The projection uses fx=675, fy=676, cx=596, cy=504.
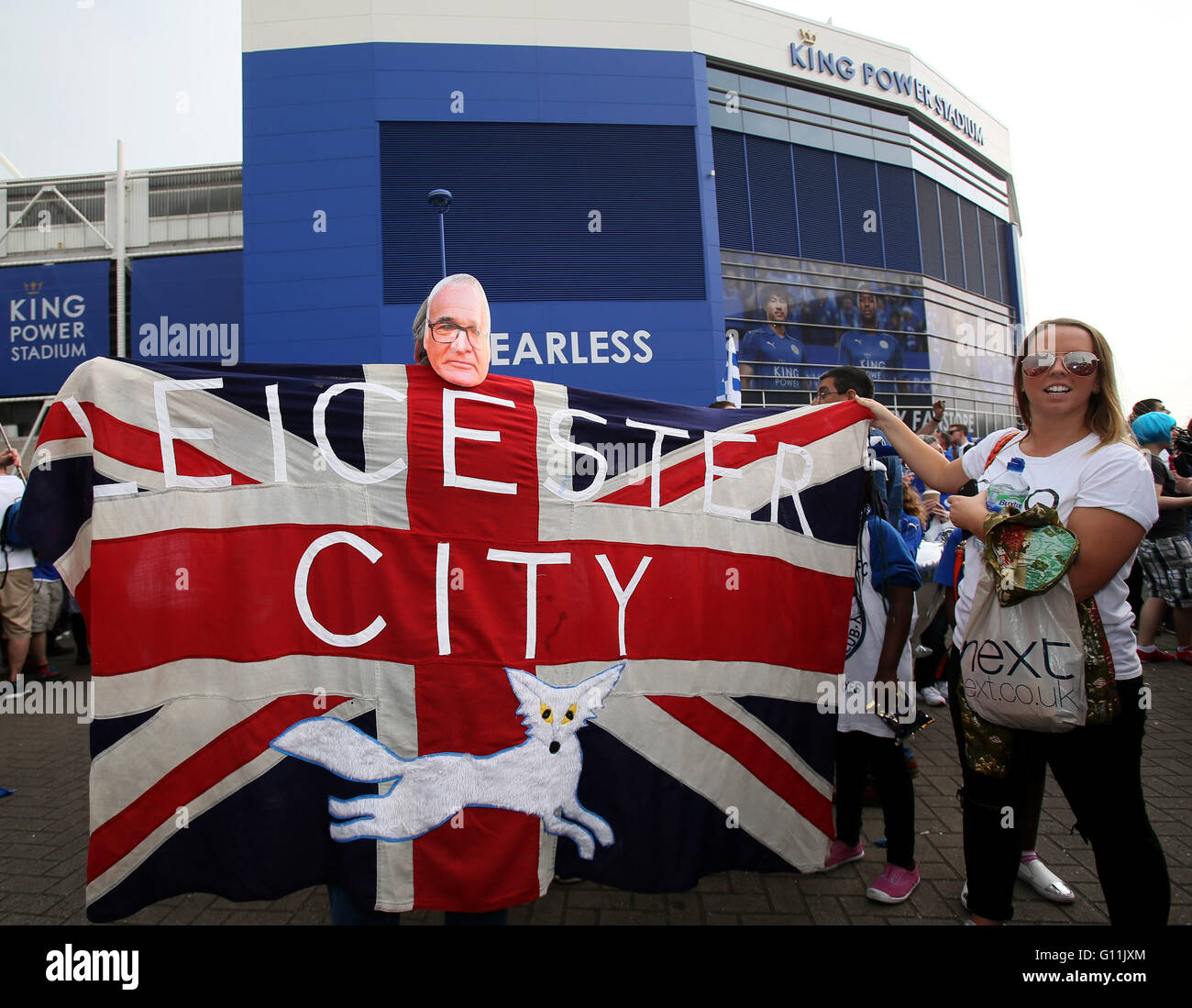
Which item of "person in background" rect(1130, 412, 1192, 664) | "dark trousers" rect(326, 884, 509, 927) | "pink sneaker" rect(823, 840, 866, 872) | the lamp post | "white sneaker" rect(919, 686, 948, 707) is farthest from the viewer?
the lamp post

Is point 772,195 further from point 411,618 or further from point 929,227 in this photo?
point 411,618

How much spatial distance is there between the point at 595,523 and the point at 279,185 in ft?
56.1

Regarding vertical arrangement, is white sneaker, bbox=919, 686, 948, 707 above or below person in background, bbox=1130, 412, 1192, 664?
below

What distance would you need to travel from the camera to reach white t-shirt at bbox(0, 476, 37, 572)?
18.3ft

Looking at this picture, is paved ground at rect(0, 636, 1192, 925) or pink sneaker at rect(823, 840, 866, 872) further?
pink sneaker at rect(823, 840, 866, 872)

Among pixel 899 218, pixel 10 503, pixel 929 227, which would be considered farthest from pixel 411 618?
pixel 929 227

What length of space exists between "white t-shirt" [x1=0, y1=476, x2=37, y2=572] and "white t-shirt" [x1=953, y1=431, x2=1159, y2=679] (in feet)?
22.8

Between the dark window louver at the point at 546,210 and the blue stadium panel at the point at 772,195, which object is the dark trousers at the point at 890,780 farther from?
the blue stadium panel at the point at 772,195

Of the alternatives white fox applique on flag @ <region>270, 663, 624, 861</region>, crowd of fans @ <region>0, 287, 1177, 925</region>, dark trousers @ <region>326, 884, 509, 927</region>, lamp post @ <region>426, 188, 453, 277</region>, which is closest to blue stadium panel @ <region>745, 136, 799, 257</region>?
lamp post @ <region>426, 188, 453, 277</region>

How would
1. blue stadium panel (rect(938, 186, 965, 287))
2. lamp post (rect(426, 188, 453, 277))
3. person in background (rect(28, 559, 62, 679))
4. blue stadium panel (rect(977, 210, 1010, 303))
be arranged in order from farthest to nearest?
blue stadium panel (rect(977, 210, 1010, 303))
blue stadium panel (rect(938, 186, 965, 287))
lamp post (rect(426, 188, 453, 277))
person in background (rect(28, 559, 62, 679))

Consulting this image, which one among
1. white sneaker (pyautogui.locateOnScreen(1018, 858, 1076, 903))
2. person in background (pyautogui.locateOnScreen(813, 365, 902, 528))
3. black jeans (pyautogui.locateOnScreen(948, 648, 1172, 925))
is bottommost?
white sneaker (pyautogui.locateOnScreen(1018, 858, 1076, 903))

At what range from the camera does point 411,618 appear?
2.30 m

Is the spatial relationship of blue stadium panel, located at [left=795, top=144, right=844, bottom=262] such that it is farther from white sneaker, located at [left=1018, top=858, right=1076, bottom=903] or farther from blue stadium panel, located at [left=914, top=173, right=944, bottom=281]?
white sneaker, located at [left=1018, top=858, right=1076, bottom=903]

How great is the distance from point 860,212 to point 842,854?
2198 centimetres
